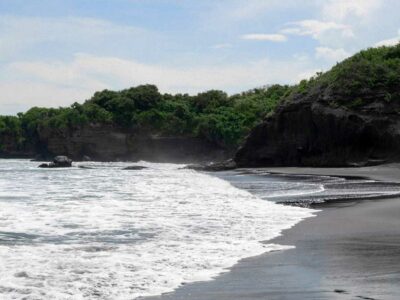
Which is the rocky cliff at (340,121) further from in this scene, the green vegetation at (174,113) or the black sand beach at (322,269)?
the green vegetation at (174,113)

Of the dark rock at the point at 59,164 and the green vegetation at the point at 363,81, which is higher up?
the green vegetation at the point at 363,81

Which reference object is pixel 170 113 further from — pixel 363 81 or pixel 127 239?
pixel 127 239

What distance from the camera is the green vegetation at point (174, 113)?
89.3 meters

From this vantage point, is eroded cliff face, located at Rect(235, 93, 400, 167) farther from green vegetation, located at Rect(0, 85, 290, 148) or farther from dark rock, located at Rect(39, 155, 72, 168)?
green vegetation, located at Rect(0, 85, 290, 148)

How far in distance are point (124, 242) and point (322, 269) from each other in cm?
421

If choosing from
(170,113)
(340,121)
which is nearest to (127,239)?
(340,121)

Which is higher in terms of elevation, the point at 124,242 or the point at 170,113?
the point at 170,113

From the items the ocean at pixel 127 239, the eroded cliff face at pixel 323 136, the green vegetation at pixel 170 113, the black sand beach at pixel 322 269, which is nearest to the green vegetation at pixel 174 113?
the green vegetation at pixel 170 113

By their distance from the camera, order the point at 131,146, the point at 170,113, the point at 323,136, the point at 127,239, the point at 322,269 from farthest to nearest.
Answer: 1. the point at 170,113
2. the point at 131,146
3. the point at 323,136
4. the point at 127,239
5. the point at 322,269

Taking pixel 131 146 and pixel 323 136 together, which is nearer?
pixel 323 136

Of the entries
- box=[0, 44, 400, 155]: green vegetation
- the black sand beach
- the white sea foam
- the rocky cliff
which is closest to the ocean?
the white sea foam

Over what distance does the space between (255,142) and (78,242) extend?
45.0 m

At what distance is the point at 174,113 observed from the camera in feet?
312

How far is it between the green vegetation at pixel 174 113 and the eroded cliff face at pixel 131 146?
108 cm
